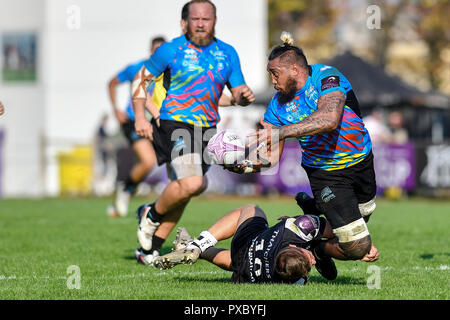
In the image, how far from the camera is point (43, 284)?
682cm

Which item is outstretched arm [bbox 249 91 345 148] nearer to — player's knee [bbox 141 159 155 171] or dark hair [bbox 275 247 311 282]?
dark hair [bbox 275 247 311 282]

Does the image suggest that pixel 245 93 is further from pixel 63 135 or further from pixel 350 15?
pixel 350 15

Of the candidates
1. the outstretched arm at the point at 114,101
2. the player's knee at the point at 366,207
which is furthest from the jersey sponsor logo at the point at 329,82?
the outstretched arm at the point at 114,101

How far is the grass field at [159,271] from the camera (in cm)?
616

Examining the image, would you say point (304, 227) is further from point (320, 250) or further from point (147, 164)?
point (147, 164)

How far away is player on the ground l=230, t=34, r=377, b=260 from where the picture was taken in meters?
6.47

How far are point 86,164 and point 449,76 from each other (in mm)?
29480

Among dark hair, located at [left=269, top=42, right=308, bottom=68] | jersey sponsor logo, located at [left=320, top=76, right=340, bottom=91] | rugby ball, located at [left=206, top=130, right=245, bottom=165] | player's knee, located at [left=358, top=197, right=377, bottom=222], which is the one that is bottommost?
player's knee, located at [left=358, top=197, right=377, bottom=222]

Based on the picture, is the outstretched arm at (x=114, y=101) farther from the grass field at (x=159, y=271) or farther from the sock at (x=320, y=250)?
the sock at (x=320, y=250)

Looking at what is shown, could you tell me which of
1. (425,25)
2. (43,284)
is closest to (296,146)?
(43,284)

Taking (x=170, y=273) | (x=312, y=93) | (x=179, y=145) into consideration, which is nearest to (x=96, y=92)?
(x=179, y=145)

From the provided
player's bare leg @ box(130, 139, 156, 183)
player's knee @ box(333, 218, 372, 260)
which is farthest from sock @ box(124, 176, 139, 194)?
player's knee @ box(333, 218, 372, 260)

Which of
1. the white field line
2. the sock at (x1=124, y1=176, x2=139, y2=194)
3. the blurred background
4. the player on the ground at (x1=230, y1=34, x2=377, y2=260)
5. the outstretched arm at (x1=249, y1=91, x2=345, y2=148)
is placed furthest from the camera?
the blurred background

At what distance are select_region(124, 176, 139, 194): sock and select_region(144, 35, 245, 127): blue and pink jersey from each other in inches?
184
